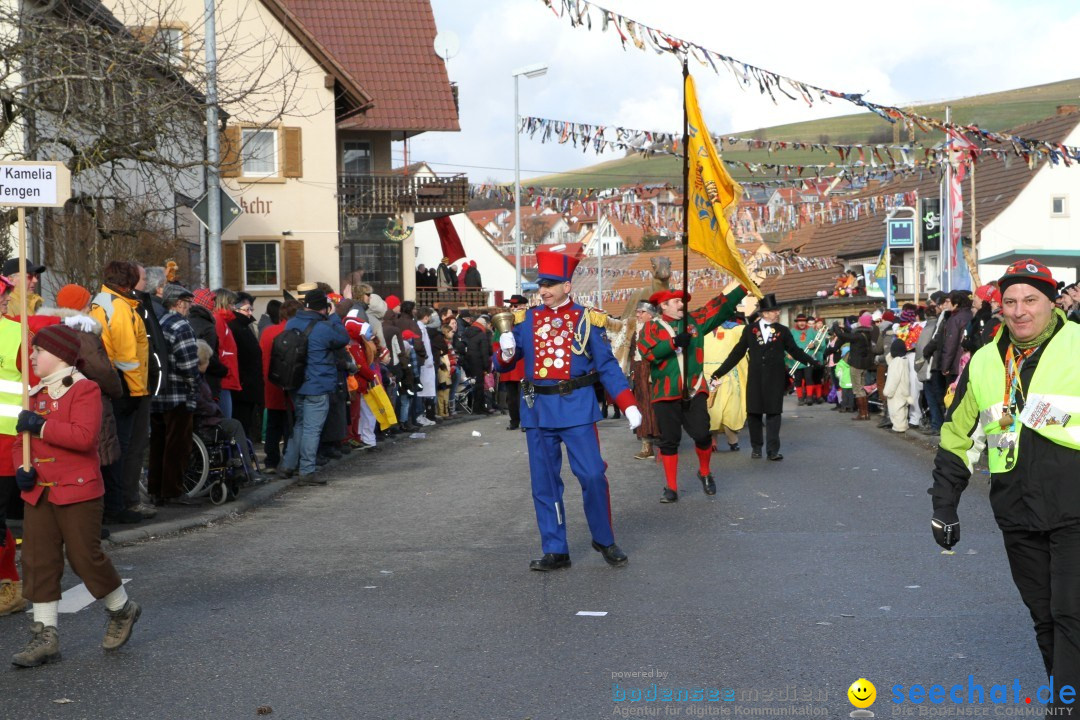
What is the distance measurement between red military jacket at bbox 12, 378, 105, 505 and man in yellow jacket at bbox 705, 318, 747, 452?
11.5 metres

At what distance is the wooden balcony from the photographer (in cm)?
4259

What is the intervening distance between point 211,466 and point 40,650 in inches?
228

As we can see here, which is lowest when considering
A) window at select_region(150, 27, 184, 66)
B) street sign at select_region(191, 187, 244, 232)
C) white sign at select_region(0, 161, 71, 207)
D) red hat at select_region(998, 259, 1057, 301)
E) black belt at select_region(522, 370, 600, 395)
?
black belt at select_region(522, 370, 600, 395)

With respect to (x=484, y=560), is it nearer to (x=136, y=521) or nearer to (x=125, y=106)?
(x=136, y=521)

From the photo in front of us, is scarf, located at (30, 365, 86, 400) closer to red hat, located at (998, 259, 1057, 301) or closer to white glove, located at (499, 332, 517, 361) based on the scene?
white glove, located at (499, 332, 517, 361)

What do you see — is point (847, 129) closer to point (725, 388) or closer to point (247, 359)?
point (725, 388)

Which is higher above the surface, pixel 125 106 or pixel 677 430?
pixel 125 106

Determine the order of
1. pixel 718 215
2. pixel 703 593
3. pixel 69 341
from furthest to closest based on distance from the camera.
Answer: pixel 718 215
pixel 703 593
pixel 69 341

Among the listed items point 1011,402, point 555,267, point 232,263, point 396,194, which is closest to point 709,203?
point 555,267

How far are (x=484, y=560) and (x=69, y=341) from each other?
3515mm

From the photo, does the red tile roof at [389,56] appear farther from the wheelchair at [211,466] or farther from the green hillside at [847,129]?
the green hillside at [847,129]

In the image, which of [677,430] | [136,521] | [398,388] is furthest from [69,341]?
[398,388]

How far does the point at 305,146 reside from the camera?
127 feet

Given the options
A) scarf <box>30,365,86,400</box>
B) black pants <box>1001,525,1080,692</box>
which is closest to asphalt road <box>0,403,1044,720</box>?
black pants <box>1001,525,1080,692</box>
